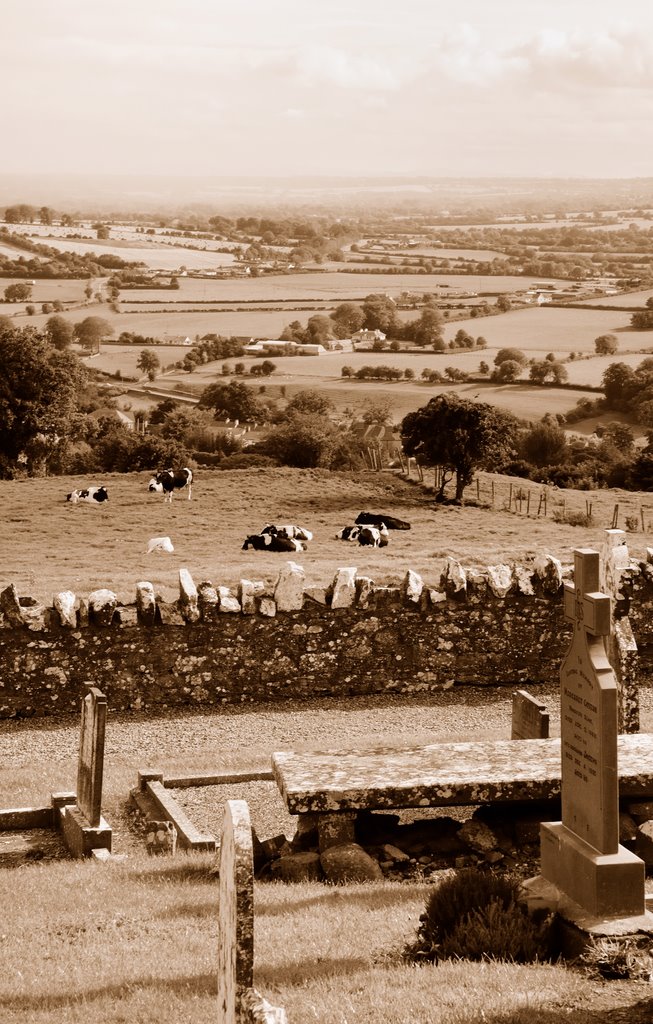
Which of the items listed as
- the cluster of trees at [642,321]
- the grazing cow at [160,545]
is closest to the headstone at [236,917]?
the grazing cow at [160,545]

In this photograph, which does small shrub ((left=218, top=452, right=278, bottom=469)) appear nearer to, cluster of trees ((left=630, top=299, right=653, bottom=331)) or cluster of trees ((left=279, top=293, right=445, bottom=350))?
cluster of trees ((left=279, top=293, right=445, bottom=350))

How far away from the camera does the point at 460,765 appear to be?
1014 centimetres

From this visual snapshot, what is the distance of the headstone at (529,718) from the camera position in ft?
38.8

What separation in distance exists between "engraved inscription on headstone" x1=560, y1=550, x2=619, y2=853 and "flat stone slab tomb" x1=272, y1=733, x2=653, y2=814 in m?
1.44

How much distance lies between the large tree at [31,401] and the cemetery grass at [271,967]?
157 ft

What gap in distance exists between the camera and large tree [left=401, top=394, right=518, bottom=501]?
45031 mm

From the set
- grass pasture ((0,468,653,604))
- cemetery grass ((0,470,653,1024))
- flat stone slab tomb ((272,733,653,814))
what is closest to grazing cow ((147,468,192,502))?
grass pasture ((0,468,653,604))

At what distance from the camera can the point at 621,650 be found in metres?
13.1

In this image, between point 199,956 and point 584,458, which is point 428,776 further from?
point 584,458

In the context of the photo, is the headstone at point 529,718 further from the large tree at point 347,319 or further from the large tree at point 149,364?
the large tree at point 347,319

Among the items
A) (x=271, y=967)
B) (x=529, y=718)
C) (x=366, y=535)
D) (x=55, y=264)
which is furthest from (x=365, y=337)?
(x=271, y=967)

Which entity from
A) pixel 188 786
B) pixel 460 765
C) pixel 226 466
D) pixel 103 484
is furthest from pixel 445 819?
pixel 226 466

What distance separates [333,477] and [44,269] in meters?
141

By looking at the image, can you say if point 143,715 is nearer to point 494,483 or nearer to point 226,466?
point 494,483
